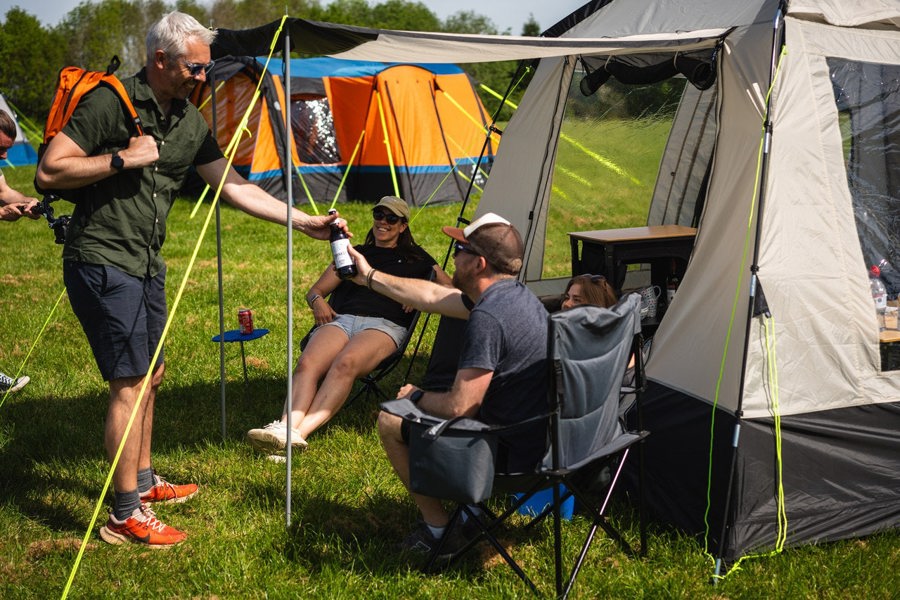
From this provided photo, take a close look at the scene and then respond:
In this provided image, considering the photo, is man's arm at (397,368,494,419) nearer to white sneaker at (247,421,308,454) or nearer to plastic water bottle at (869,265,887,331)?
Answer: white sneaker at (247,421,308,454)

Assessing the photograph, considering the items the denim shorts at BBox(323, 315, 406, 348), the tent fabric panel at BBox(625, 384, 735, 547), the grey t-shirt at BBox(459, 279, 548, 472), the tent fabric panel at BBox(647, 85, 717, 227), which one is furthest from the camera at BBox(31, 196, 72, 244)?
the tent fabric panel at BBox(647, 85, 717, 227)

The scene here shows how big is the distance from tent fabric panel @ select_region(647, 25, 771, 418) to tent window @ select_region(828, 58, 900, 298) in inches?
12.7

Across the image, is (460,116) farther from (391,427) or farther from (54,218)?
(391,427)

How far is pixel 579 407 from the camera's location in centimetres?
271

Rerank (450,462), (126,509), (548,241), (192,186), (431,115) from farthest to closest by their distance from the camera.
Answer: (192,186), (431,115), (548,241), (126,509), (450,462)

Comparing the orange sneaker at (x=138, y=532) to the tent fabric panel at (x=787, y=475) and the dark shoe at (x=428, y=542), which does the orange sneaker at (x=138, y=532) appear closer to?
the dark shoe at (x=428, y=542)

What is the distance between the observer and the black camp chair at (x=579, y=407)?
104 inches

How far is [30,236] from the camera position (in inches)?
377

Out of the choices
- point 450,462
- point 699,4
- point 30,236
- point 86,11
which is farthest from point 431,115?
point 86,11

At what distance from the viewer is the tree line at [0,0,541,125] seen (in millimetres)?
25328

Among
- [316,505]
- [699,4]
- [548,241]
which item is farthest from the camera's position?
[548,241]

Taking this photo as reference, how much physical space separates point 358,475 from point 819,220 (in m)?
2.04

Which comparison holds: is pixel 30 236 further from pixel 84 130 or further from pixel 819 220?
pixel 819 220

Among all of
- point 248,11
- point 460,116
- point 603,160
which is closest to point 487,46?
point 603,160
